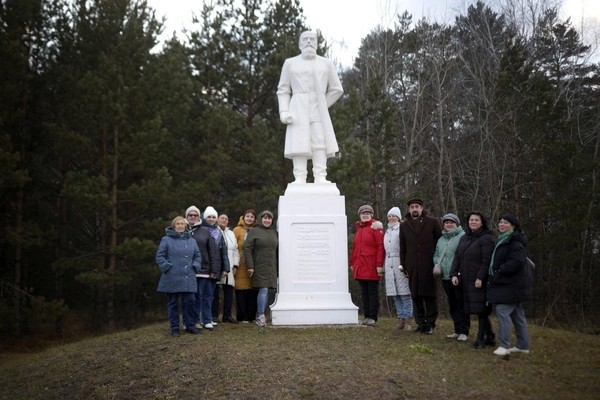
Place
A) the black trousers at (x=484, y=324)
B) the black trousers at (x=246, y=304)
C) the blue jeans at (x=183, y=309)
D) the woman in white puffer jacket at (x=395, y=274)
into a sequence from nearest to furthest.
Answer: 1. the black trousers at (x=484, y=324)
2. the blue jeans at (x=183, y=309)
3. the woman in white puffer jacket at (x=395, y=274)
4. the black trousers at (x=246, y=304)

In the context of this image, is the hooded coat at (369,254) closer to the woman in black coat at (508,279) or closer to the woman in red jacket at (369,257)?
the woman in red jacket at (369,257)

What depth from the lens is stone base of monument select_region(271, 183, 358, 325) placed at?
8.20m

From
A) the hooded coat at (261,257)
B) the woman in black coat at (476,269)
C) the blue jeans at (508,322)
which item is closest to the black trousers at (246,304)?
the hooded coat at (261,257)

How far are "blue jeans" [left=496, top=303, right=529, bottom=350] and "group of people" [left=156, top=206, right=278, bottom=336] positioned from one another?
3352mm

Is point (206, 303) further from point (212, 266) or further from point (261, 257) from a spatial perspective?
point (261, 257)

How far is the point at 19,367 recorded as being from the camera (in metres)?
7.71

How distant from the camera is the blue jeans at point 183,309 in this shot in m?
7.29

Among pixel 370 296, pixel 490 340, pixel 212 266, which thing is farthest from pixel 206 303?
pixel 490 340

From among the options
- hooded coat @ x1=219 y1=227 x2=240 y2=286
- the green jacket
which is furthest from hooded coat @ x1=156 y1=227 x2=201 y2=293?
the green jacket

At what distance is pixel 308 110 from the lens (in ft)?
29.8

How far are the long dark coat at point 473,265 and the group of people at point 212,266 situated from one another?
2848 millimetres

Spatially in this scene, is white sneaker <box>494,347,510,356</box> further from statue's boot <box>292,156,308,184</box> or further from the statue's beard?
the statue's beard

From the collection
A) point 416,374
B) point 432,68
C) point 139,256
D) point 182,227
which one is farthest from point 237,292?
point 432,68

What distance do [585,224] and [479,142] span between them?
5093 mm
